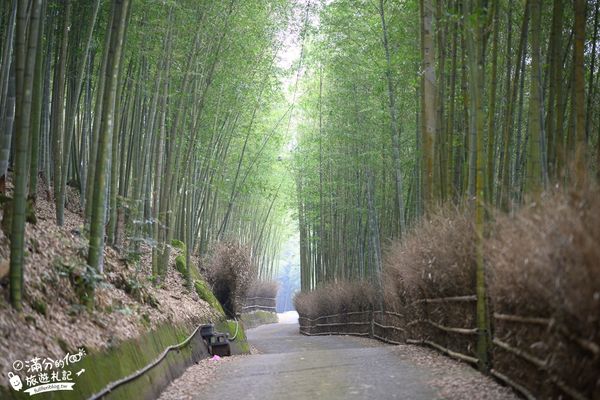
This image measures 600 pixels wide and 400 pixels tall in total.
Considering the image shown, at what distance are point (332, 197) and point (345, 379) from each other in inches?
383

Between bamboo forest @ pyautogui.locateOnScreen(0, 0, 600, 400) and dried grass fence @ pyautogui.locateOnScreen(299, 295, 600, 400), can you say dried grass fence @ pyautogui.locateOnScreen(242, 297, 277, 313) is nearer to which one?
bamboo forest @ pyautogui.locateOnScreen(0, 0, 600, 400)

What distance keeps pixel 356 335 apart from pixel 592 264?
11046mm

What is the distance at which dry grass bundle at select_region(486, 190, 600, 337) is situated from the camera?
7.68 feet

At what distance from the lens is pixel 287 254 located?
5362cm

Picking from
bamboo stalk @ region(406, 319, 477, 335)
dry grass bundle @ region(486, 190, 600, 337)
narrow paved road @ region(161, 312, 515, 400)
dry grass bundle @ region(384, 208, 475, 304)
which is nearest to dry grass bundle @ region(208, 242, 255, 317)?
narrow paved road @ region(161, 312, 515, 400)

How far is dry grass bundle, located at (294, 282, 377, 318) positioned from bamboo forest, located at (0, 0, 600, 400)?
0.31ft

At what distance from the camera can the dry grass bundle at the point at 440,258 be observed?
5031mm

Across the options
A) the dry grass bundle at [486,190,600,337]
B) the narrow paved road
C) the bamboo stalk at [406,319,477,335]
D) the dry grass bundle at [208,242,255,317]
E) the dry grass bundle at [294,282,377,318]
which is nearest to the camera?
the dry grass bundle at [486,190,600,337]

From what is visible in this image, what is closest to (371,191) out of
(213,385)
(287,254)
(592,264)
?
(213,385)

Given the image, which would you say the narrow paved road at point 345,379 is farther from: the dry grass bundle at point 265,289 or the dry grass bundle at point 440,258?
the dry grass bundle at point 265,289

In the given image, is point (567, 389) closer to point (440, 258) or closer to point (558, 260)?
point (558, 260)

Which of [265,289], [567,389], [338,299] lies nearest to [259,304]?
[265,289]

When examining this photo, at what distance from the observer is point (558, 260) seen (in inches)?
103

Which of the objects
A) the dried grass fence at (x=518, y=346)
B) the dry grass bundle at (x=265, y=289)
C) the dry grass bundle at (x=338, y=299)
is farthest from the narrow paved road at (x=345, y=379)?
the dry grass bundle at (x=265, y=289)
